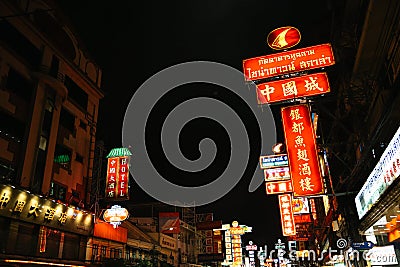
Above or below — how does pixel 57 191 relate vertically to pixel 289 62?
below

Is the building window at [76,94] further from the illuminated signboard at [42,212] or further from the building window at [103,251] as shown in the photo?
the building window at [103,251]

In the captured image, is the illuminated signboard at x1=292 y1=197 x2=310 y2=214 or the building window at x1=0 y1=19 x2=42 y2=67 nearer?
the building window at x1=0 y1=19 x2=42 y2=67

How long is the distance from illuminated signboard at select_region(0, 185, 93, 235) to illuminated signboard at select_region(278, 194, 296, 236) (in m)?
14.3

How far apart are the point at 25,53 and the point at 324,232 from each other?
24.4m

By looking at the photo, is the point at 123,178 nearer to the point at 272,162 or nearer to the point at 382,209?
the point at 272,162

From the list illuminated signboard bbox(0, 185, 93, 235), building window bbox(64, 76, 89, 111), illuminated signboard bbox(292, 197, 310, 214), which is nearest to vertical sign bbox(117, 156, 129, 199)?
→ illuminated signboard bbox(0, 185, 93, 235)

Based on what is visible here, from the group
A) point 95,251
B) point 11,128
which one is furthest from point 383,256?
point 11,128

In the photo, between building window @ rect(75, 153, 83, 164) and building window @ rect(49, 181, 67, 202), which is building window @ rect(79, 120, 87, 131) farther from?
building window @ rect(49, 181, 67, 202)

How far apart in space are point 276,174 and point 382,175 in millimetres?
14484

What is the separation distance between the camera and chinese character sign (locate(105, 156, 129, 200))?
20.1 meters

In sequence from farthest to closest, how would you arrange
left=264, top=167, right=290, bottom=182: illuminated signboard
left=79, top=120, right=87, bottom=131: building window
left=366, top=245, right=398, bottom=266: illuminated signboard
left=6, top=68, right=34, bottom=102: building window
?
left=264, top=167, right=290, bottom=182: illuminated signboard → left=79, top=120, right=87, bottom=131: building window → left=6, top=68, right=34, bottom=102: building window → left=366, top=245, right=398, bottom=266: illuminated signboard

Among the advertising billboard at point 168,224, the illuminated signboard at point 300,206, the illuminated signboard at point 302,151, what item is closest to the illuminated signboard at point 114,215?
the illuminated signboard at point 302,151

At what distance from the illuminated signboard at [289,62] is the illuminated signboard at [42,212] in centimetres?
1177

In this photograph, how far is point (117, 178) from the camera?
20531mm
